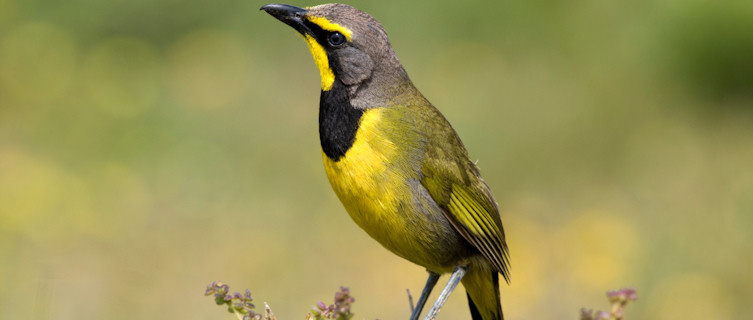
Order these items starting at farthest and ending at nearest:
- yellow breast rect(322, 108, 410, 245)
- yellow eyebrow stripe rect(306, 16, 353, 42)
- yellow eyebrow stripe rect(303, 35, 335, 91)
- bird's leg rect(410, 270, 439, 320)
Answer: bird's leg rect(410, 270, 439, 320) → yellow eyebrow stripe rect(303, 35, 335, 91) → yellow eyebrow stripe rect(306, 16, 353, 42) → yellow breast rect(322, 108, 410, 245)

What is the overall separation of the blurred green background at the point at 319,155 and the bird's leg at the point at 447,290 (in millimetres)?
2087

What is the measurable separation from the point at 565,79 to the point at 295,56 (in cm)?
263

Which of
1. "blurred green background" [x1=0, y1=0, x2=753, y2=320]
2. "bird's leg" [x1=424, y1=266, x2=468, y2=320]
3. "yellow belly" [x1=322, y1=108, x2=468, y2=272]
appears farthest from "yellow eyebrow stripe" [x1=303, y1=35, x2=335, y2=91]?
"blurred green background" [x1=0, y1=0, x2=753, y2=320]

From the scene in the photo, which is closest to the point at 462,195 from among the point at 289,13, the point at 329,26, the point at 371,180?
the point at 371,180

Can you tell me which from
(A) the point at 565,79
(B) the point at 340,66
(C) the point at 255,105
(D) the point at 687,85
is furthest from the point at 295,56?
(B) the point at 340,66

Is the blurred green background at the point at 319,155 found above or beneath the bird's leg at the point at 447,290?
above

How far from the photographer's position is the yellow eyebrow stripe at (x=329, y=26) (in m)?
4.64

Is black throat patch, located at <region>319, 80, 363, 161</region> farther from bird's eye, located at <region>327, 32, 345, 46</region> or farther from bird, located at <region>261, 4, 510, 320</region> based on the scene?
bird's eye, located at <region>327, 32, 345, 46</region>

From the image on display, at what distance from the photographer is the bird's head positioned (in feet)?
15.3

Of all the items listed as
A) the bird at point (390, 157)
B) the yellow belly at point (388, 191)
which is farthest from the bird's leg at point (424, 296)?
the yellow belly at point (388, 191)

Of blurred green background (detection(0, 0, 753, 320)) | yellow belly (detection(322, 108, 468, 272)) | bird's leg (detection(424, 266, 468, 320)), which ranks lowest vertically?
bird's leg (detection(424, 266, 468, 320))

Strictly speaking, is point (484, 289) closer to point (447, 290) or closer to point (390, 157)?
point (447, 290)

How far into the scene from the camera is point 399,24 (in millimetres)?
9711

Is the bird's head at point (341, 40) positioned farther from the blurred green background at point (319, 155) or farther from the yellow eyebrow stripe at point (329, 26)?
the blurred green background at point (319, 155)
